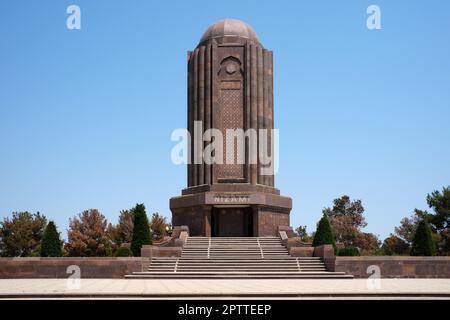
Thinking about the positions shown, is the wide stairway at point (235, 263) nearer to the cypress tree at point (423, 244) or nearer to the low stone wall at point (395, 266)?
the low stone wall at point (395, 266)

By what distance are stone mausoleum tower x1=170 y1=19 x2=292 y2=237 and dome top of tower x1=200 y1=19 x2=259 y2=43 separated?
7cm

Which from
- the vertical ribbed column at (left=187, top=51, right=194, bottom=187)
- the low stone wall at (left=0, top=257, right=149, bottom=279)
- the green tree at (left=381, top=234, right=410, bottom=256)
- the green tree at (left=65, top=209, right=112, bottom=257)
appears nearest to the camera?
the low stone wall at (left=0, top=257, right=149, bottom=279)

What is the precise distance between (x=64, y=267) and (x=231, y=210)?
13.1 metres

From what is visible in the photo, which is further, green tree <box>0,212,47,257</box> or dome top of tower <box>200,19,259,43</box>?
green tree <box>0,212,47,257</box>

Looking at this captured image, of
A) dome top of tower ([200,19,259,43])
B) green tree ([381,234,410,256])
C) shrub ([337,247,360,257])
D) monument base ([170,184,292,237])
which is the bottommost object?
green tree ([381,234,410,256])

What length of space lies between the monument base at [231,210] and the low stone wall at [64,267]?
9745mm

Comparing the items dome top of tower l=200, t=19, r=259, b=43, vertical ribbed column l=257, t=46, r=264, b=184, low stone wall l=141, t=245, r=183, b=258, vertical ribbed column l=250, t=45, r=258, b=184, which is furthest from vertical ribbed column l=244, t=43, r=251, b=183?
low stone wall l=141, t=245, r=183, b=258

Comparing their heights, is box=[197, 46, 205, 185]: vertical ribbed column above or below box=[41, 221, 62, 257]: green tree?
above

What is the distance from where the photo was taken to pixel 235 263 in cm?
2747

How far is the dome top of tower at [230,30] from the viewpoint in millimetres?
38812

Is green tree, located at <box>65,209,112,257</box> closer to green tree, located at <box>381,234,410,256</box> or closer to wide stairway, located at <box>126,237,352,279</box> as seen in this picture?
wide stairway, located at <box>126,237,352,279</box>

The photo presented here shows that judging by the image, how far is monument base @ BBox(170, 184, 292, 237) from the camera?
1388 inches
